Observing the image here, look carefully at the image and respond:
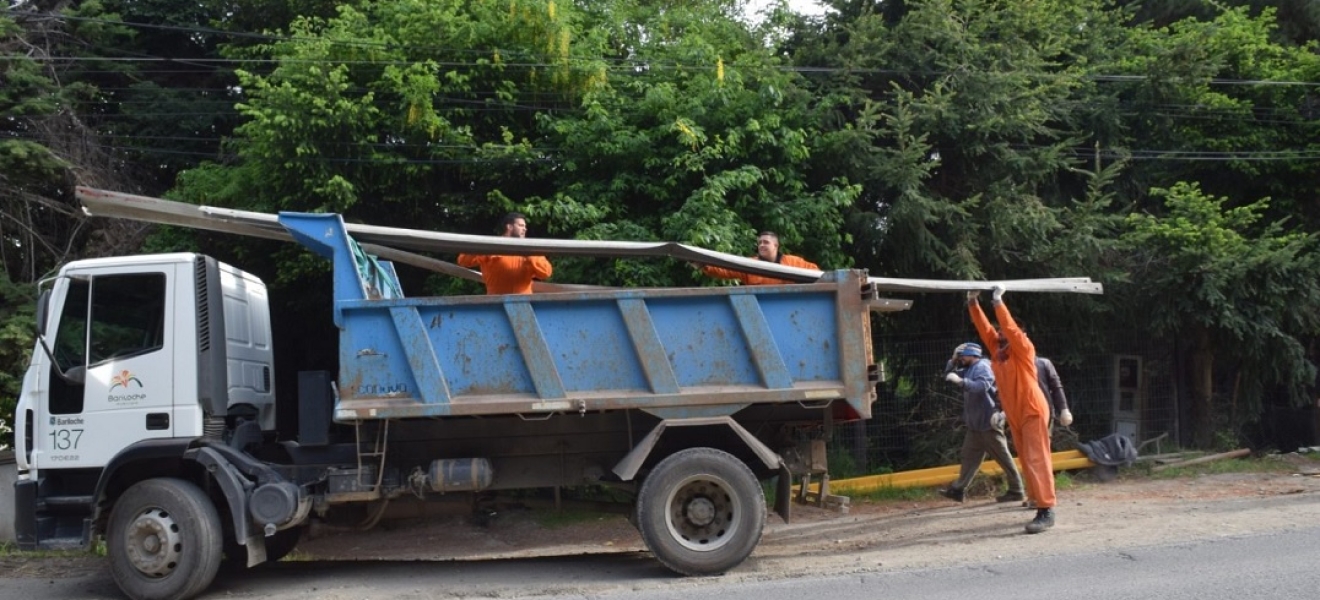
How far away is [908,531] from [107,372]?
629 cm

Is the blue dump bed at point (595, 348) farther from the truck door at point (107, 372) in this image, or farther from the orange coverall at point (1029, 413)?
the orange coverall at point (1029, 413)

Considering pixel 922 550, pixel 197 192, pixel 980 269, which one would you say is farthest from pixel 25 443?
pixel 980 269

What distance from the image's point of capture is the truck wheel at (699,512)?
7699mm

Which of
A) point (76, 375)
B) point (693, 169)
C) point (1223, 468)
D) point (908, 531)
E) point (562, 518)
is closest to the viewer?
point (76, 375)

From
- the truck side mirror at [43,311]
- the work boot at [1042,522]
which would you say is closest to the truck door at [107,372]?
the truck side mirror at [43,311]

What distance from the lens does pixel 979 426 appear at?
1040 centimetres

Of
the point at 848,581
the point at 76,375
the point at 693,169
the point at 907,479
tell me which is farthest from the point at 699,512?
the point at 907,479

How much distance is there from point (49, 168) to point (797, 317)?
28.3ft

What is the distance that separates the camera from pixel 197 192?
12.0 meters

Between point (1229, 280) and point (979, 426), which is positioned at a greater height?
point (1229, 280)

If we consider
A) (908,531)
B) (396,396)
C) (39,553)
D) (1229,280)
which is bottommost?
(908,531)

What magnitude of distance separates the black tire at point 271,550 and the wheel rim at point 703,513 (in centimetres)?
304

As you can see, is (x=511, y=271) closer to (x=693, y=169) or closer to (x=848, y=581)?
(x=693, y=169)

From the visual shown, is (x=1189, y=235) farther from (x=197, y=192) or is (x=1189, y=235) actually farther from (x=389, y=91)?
(x=197, y=192)
